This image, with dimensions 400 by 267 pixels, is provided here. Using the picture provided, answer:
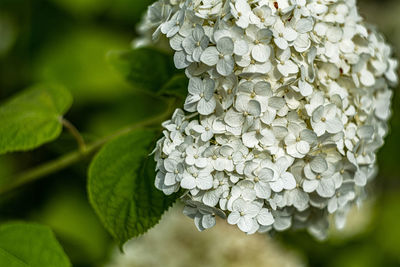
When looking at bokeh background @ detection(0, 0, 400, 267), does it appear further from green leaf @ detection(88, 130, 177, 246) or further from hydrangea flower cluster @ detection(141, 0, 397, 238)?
hydrangea flower cluster @ detection(141, 0, 397, 238)

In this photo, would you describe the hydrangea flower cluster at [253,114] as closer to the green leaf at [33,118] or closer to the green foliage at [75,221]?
the green leaf at [33,118]

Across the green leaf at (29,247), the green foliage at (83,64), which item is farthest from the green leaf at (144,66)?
the green foliage at (83,64)

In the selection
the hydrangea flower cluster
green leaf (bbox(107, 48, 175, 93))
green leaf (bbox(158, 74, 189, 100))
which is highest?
the hydrangea flower cluster

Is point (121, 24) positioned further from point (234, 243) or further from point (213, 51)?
point (213, 51)

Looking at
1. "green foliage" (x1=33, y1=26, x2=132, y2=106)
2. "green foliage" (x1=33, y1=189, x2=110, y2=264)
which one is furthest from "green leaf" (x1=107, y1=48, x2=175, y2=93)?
"green foliage" (x1=33, y1=26, x2=132, y2=106)

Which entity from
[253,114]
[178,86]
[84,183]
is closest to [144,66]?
[178,86]

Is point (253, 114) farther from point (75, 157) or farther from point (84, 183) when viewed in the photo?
point (84, 183)
